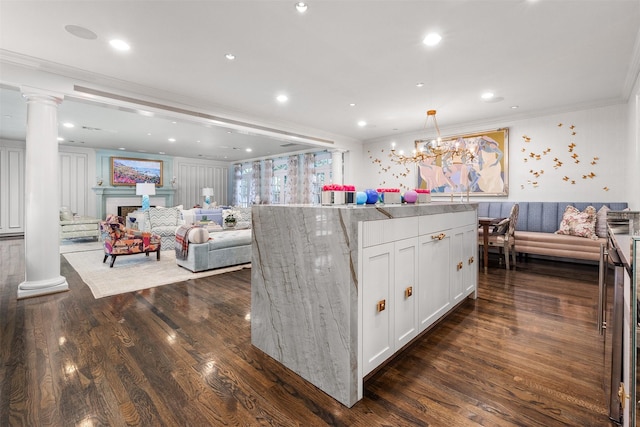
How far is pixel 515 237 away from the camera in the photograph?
5012 millimetres

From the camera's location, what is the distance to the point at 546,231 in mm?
5309

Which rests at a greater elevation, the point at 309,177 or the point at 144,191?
the point at 309,177

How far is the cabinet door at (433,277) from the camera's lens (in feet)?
7.30

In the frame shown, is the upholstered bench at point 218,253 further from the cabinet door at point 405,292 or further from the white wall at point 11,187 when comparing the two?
the white wall at point 11,187

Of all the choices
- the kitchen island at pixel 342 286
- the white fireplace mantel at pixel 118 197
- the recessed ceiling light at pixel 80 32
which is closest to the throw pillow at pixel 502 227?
the kitchen island at pixel 342 286

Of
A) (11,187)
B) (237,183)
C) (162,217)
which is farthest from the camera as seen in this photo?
(237,183)

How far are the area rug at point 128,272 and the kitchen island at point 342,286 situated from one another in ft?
8.14

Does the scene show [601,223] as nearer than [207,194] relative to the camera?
Yes

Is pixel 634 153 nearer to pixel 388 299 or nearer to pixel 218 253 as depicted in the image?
pixel 388 299

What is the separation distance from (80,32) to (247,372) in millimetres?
3420

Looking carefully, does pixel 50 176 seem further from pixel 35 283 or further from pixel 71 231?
pixel 71 231

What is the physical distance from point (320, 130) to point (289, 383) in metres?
6.00

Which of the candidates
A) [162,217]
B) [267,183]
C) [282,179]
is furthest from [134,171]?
[282,179]

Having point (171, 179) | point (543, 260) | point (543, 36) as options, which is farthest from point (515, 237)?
point (171, 179)
